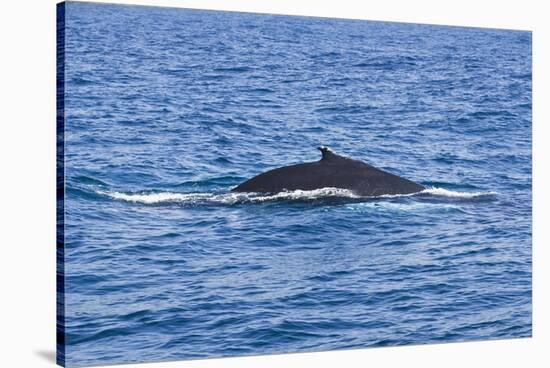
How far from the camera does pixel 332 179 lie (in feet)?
70.1

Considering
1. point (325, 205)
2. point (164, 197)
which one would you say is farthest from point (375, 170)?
point (164, 197)

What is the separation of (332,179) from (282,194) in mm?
1132

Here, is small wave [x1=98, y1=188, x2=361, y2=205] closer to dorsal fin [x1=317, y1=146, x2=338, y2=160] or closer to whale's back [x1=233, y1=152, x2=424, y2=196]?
whale's back [x1=233, y1=152, x2=424, y2=196]

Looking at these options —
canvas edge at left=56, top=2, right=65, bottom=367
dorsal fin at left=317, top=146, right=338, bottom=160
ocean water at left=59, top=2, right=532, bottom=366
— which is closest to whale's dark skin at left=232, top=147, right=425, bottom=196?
dorsal fin at left=317, top=146, right=338, bottom=160

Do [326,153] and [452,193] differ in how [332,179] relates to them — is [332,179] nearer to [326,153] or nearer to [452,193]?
[326,153]

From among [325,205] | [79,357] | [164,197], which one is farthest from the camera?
[325,205]

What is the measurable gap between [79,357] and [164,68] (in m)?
5.39

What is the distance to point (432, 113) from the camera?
2198 centimetres

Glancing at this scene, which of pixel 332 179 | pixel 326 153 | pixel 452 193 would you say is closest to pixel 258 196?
pixel 326 153

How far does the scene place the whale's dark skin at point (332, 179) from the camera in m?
20.6

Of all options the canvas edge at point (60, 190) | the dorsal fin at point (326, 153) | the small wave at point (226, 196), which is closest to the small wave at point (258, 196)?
the small wave at point (226, 196)

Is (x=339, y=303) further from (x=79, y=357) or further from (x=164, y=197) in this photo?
(x=79, y=357)

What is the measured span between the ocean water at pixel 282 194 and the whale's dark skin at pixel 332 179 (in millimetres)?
152

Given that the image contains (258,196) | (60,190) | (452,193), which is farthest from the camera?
(452,193)
